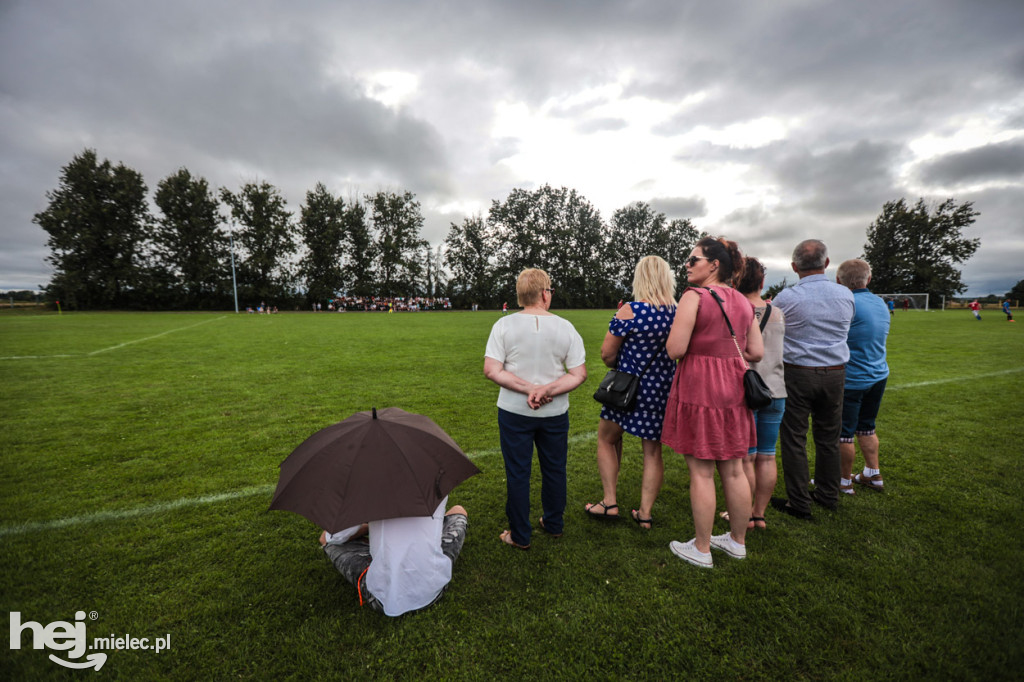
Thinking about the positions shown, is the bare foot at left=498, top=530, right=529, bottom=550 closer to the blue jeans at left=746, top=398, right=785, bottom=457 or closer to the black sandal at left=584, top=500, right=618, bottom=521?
the black sandal at left=584, top=500, right=618, bottom=521

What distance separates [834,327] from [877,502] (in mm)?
1695

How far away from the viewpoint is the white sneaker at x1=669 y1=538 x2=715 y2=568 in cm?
268

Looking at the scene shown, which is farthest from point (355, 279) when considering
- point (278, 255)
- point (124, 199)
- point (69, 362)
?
point (69, 362)

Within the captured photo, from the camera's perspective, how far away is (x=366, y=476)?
1.96 metres

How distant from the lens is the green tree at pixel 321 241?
49.6 metres

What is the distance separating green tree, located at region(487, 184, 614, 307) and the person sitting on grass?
5276cm

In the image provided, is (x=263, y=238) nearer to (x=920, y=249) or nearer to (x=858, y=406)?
(x=858, y=406)

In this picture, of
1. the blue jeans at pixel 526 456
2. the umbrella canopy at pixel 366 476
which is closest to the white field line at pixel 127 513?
the umbrella canopy at pixel 366 476

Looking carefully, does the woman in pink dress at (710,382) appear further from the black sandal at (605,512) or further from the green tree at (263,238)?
the green tree at (263,238)

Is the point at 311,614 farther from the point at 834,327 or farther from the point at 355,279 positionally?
the point at 355,279

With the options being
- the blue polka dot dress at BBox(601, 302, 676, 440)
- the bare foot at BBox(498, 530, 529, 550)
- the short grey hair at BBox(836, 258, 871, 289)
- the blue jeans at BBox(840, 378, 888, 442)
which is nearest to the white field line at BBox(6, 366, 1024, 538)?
the bare foot at BBox(498, 530, 529, 550)

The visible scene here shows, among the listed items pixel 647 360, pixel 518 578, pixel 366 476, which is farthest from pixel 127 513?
pixel 647 360

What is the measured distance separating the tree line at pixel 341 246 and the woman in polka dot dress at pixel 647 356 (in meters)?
38.3

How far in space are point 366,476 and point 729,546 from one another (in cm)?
246
